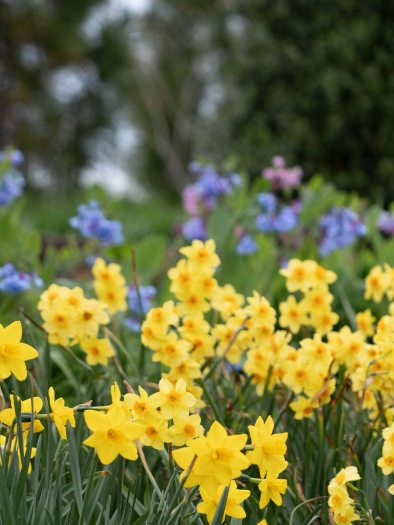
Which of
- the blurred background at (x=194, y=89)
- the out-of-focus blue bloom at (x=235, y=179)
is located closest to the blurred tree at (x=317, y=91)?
the blurred background at (x=194, y=89)

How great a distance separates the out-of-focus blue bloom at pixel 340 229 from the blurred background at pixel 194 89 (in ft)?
5.00

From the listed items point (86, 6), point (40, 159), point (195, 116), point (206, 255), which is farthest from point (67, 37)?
point (206, 255)

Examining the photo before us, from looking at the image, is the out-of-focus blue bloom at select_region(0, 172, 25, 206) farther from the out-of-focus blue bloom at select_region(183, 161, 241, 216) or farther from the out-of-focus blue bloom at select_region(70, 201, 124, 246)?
the out-of-focus blue bloom at select_region(183, 161, 241, 216)

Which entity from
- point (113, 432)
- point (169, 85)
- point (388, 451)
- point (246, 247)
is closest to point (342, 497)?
point (388, 451)

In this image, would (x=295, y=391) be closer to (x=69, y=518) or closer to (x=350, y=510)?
(x=350, y=510)

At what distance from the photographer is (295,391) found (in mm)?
1370

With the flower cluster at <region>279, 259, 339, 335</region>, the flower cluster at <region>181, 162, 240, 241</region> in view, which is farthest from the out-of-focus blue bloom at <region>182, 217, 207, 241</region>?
the flower cluster at <region>279, 259, 339, 335</region>

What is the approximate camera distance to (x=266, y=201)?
313 cm

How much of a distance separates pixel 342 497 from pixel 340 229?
230 cm

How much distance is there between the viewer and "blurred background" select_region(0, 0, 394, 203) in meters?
6.25

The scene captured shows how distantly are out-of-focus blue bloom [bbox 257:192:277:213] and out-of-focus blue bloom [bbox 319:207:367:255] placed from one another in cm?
29

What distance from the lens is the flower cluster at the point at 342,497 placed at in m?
1.03

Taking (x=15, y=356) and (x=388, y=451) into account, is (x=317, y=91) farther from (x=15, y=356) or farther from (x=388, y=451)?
(x=15, y=356)

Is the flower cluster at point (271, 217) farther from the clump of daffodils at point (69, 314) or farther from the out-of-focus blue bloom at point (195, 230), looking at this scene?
the clump of daffodils at point (69, 314)
